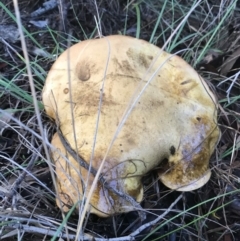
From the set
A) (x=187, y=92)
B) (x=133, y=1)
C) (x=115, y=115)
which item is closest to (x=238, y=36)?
(x=133, y=1)

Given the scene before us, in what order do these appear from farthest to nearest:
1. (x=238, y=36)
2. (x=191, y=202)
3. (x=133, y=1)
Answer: (x=133, y=1)
(x=238, y=36)
(x=191, y=202)

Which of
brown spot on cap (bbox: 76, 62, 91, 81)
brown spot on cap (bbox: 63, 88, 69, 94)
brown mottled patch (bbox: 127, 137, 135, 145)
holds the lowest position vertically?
brown mottled patch (bbox: 127, 137, 135, 145)

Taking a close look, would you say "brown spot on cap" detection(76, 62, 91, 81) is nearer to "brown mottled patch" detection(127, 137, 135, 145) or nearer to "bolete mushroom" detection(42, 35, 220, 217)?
"bolete mushroom" detection(42, 35, 220, 217)

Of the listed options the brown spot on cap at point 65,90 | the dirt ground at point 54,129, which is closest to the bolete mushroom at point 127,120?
the brown spot on cap at point 65,90

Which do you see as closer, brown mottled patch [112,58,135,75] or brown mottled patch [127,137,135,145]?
brown mottled patch [127,137,135,145]

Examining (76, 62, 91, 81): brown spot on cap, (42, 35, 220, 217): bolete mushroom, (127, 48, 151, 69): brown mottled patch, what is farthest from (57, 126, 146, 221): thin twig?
(127, 48, 151, 69): brown mottled patch

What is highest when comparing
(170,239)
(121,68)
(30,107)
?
(121,68)

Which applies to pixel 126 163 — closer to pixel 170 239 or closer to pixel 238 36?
pixel 170 239
